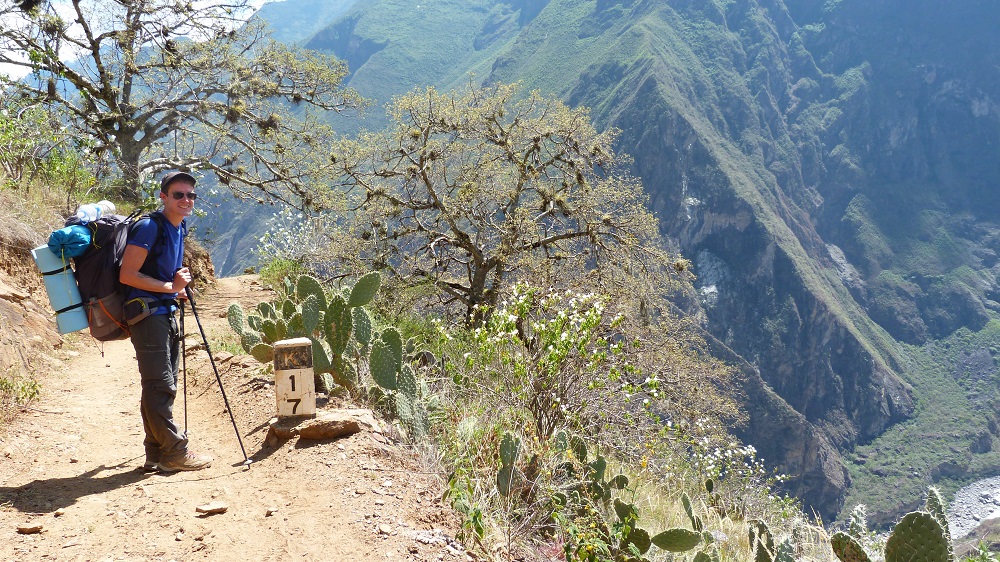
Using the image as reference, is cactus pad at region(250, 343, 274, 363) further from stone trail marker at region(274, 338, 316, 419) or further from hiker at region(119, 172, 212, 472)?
hiker at region(119, 172, 212, 472)

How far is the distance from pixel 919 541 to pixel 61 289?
452 cm

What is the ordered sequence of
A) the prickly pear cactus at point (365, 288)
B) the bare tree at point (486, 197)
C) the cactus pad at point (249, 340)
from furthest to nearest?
1. the bare tree at point (486, 197)
2. the cactus pad at point (249, 340)
3. the prickly pear cactus at point (365, 288)

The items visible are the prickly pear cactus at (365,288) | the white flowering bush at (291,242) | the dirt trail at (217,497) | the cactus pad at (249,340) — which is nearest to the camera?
the dirt trail at (217,497)

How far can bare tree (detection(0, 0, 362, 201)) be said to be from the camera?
1259cm

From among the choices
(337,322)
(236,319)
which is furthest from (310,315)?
(236,319)

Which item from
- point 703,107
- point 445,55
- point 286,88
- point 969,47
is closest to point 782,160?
point 703,107

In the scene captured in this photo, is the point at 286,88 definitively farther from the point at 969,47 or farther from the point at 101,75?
the point at 969,47

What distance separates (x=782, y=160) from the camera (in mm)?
161875

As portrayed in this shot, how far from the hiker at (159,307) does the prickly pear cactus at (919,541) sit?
3.76 meters

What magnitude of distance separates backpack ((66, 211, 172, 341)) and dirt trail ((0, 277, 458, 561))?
0.88 metres

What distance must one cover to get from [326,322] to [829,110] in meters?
198

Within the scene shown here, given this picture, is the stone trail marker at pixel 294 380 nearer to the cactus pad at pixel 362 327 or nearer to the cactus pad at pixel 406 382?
the cactus pad at pixel 406 382

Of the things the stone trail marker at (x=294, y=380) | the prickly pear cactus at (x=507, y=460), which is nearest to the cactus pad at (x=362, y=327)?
the stone trail marker at (x=294, y=380)

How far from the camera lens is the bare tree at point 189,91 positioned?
12586 millimetres
